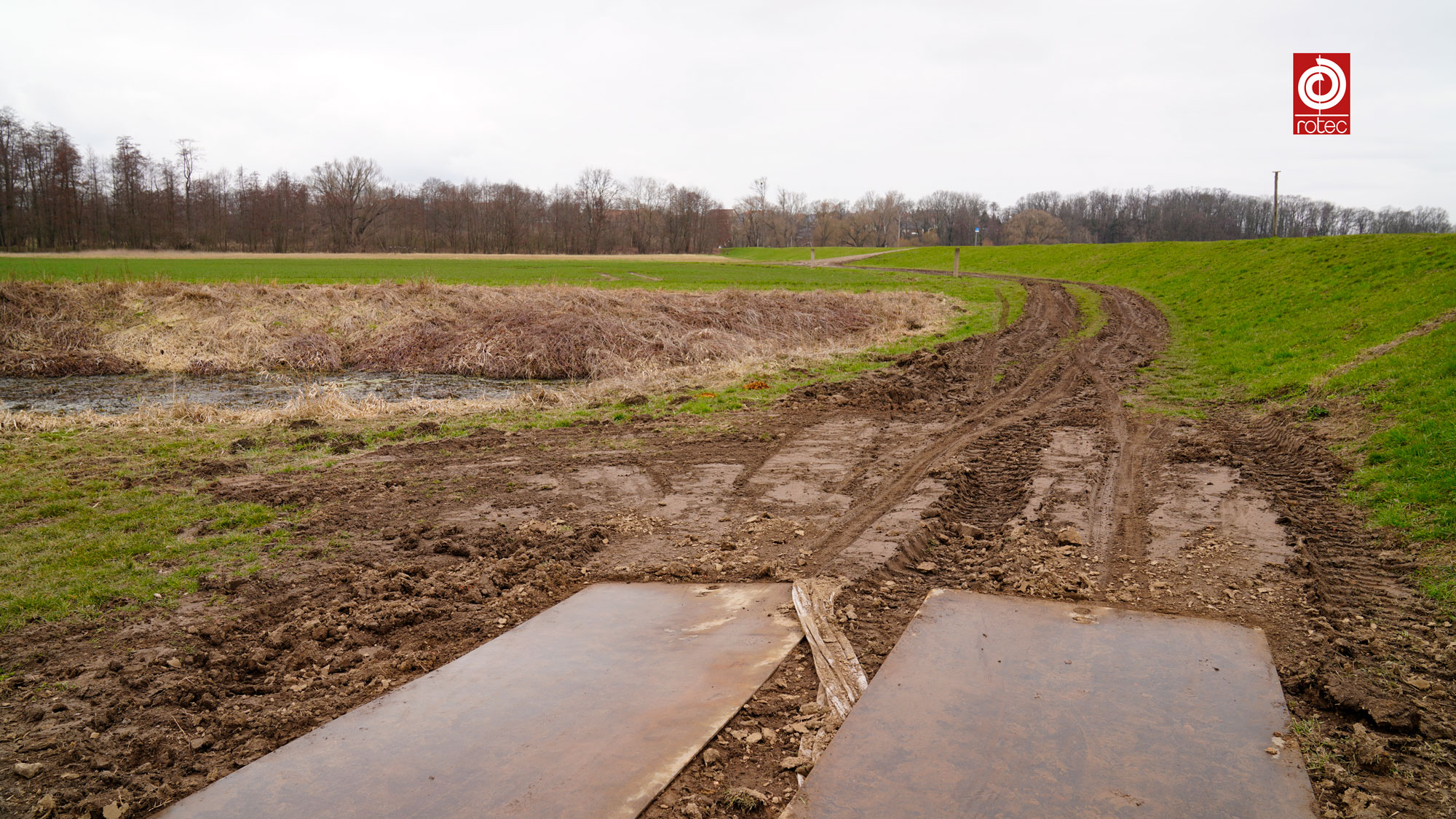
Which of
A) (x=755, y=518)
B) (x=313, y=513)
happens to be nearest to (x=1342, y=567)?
(x=755, y=518)

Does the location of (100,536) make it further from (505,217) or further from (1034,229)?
(1034,229)

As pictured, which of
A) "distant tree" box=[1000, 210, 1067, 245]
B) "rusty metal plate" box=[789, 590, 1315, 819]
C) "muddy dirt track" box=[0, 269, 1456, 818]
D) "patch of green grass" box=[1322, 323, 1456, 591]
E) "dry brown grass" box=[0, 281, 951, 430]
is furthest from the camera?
"distant tree" box=[1000, 210, 1067, 245]

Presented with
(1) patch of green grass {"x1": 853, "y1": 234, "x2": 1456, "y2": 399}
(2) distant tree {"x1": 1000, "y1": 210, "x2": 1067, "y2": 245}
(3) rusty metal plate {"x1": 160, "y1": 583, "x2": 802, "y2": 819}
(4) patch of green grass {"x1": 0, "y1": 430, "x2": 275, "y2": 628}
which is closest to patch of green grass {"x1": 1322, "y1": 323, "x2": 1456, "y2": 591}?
(1) patch of green grass {"x1": 853, "y1": 234, "x2": 1456, "y2": 399}

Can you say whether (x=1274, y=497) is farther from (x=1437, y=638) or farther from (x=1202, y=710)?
(x=1202, y=710)

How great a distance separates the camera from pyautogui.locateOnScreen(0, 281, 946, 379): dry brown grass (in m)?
18.2

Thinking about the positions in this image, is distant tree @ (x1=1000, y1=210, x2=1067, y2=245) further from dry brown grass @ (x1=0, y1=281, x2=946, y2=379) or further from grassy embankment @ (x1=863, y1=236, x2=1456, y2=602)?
dry brown grass @ (x1=0, y1=281, x2=946, y2=379)

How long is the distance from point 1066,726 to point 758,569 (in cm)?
235

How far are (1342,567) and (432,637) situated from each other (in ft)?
20.3

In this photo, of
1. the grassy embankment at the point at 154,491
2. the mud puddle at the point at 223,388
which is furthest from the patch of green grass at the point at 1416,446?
the mud puddle at the point at 223,388

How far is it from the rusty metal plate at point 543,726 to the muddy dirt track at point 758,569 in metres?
0.15

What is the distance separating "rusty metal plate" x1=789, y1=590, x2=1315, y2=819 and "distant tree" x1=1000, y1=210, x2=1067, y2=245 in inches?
4242

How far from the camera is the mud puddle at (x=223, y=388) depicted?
14.1 meters

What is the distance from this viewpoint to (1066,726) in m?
3.42

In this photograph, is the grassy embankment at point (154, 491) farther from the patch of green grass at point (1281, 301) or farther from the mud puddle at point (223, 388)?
the patch of green grass at point (1281, 301)
